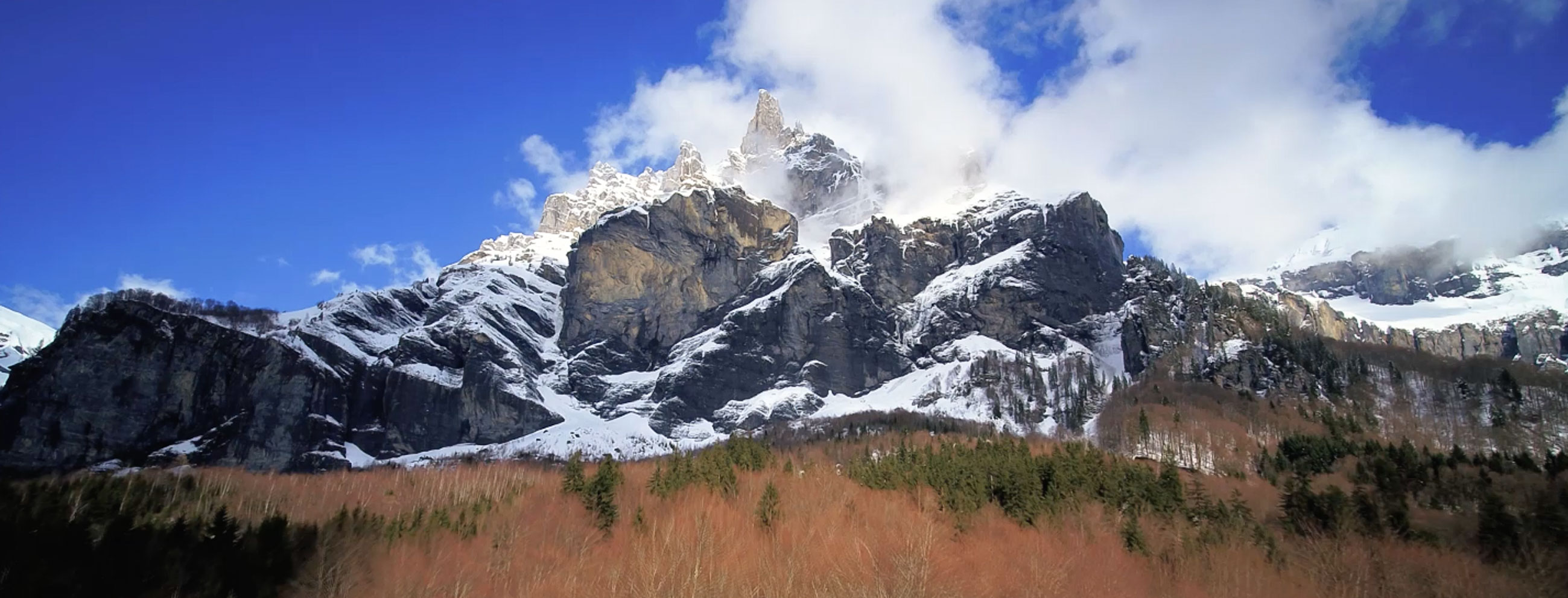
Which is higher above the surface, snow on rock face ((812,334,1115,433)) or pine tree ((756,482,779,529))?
snow on rock face ((812,334,1115,433))

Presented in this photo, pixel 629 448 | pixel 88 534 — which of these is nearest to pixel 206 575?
pixel 88 534

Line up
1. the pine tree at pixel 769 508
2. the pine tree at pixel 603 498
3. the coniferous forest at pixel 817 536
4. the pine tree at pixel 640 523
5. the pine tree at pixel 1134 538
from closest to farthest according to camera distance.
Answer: the coniferous forest at pixel 817 536 < the pine tree at pixel 1134 538 < the pine tree at pixel 640 523 < the pine tree at pixel 769 508 < the pine tree at pixel 603 498

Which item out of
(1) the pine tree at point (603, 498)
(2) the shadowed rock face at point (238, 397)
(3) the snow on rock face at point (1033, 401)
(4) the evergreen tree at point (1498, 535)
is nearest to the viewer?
(4) the evergreen tree at point (1498, 535)

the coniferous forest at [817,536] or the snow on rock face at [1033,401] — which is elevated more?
the snow on rock face at [1033,401]

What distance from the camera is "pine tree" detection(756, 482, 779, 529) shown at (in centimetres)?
4641

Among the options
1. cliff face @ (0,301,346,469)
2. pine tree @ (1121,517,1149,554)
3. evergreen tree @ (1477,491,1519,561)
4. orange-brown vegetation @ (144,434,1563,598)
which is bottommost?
orange-brown vegetation @ (144,434,1563,598)

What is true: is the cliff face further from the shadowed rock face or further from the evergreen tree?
the evergreen tree

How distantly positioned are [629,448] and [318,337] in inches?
2720

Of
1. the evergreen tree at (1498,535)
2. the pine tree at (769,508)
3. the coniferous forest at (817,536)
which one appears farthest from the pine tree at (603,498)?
the evergreen tree at (1498,535)

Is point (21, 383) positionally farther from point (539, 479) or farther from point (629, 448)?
point (539, 479)

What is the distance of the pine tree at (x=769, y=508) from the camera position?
4641 cm

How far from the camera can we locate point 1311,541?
46219mm

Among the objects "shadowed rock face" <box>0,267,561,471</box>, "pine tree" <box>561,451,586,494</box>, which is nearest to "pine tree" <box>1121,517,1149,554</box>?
"pine tree" <box>561,451,586,494</box>

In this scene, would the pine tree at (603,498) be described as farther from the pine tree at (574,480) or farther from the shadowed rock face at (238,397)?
the shadowed rock face at (238,397)
